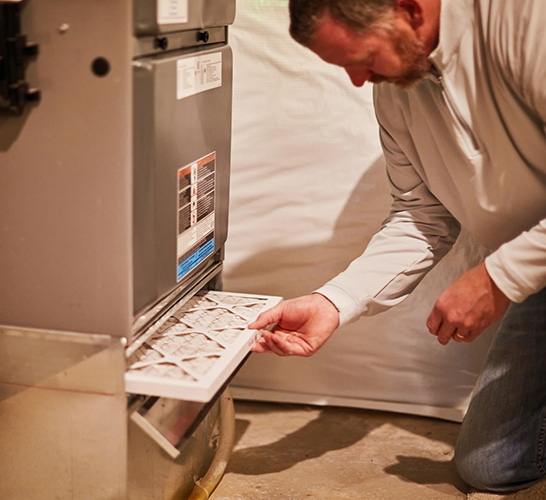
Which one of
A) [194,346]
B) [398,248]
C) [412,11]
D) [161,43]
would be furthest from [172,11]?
[398,248]

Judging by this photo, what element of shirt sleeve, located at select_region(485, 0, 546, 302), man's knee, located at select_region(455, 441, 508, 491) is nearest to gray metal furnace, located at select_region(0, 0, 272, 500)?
shirt sleeve, located at select_region(485, 0, 546, 302)

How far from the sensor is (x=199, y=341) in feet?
3.86

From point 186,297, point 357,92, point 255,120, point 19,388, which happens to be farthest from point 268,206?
point 19,388

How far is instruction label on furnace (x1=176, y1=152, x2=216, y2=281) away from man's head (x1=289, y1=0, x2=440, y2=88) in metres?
0.26

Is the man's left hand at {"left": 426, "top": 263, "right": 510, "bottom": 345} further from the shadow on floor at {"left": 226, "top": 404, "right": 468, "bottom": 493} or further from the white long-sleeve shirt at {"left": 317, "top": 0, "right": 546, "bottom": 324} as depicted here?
the shadow on floor at {"left": 226, "top": 404, "right": 468, "bottom": 493}

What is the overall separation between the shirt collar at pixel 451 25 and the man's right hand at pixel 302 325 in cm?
44

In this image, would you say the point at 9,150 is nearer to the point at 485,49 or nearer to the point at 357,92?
the point at 485,49

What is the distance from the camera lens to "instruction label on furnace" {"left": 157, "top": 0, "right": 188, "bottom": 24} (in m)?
1.01

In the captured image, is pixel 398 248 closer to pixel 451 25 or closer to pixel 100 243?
pixel 451 25

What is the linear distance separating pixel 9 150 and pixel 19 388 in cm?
33

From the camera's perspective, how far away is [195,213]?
124 cm

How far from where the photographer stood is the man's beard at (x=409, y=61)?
110 cm

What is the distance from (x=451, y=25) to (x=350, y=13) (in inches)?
6.4

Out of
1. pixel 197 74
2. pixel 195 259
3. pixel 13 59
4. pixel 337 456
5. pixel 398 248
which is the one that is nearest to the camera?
pixel 13 59
